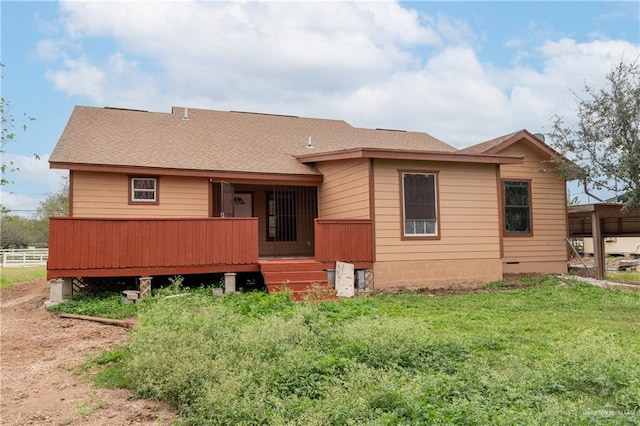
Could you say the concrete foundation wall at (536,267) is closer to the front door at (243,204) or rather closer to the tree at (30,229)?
the front door at (243,204)

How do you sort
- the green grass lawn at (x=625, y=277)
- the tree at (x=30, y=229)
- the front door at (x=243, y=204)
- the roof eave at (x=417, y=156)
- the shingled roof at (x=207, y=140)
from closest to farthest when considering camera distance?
the roof eave at (x=417, y=156), the shingled roof at (x=207, y=140), the front door at (x=243, y=204), the green grass lawn at (x=625, y=277), the tree at (x=30, y=229)

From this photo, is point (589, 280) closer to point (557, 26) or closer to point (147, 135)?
point (557, 26)

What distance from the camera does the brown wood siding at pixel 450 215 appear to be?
432 inches

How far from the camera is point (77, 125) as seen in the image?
44.5 feet

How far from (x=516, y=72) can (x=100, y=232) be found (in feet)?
50.9

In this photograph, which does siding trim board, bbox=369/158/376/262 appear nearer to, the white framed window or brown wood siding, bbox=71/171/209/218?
brown wood siding, bbox=71/171/209/218

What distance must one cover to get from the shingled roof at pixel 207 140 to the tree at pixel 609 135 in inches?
156

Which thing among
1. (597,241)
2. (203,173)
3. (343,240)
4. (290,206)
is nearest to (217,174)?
(203,173)

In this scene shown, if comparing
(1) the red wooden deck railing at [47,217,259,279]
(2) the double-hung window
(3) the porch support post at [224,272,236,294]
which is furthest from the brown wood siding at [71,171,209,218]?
(2) the double-hung window

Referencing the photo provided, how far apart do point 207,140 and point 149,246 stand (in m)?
5.57

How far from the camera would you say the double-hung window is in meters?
11.3

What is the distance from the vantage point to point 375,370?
4.39m

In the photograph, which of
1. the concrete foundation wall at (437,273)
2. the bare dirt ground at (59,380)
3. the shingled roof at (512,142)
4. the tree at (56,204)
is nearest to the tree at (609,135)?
the shingled roof at (512,142)

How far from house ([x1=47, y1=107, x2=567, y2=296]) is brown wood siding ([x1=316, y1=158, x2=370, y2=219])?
49 millimetres
